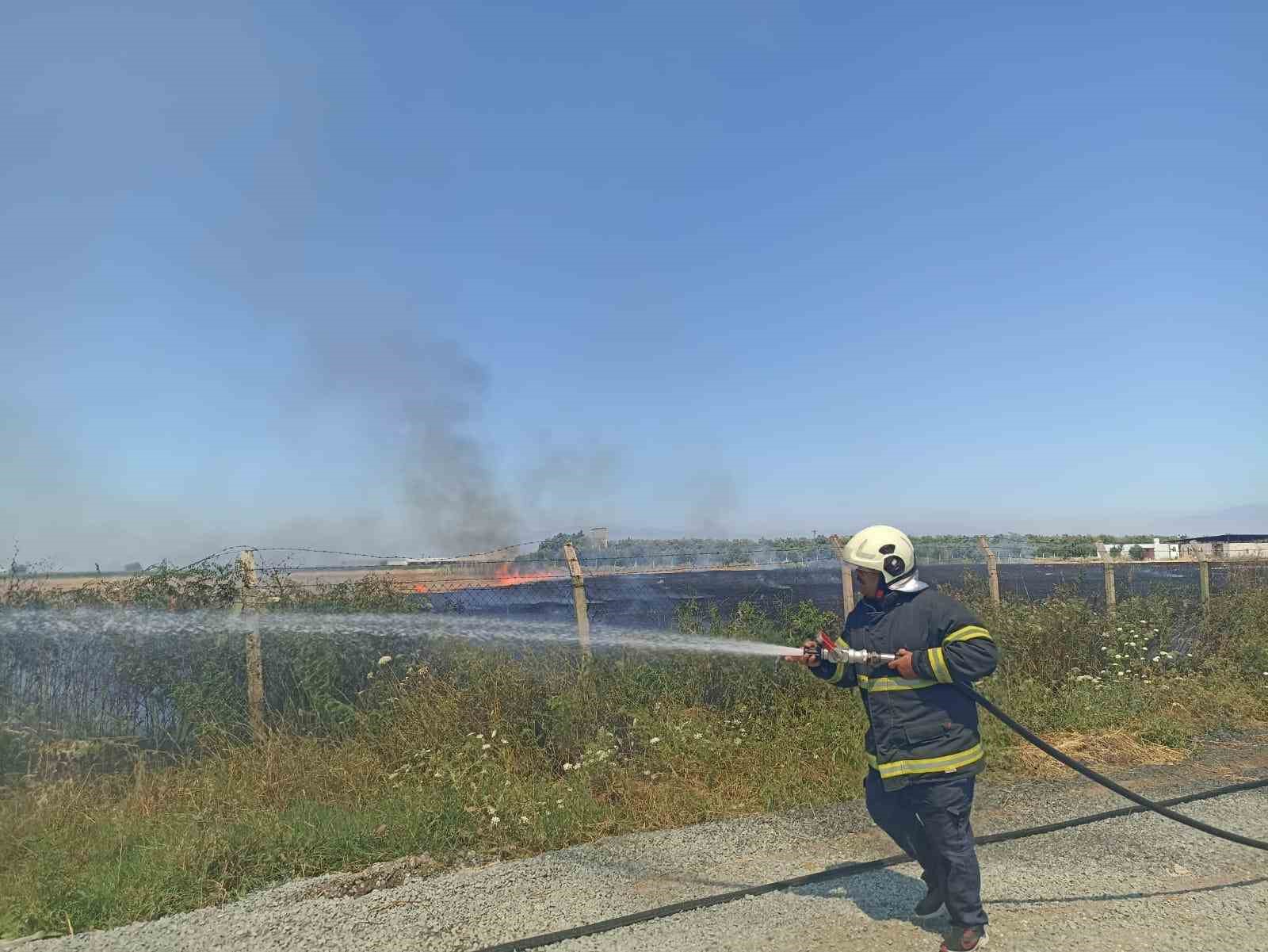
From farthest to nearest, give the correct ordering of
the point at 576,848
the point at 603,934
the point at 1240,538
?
the point at 1240,538 → the point at 576,848 → the point at 603,934

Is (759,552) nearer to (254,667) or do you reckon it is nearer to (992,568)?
(992,568)

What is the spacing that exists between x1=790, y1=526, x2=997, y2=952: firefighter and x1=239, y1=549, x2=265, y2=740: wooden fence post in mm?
4722

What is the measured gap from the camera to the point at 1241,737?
7.91 meters

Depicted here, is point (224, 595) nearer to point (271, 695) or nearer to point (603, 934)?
point (271, 695)

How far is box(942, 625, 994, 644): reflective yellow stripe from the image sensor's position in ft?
12.8

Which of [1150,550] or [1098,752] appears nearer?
[1098,752]

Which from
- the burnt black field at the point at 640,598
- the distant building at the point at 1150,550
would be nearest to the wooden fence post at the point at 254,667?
the burnt black field at the point at 640,598

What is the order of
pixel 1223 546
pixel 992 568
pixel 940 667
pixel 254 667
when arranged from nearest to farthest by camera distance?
pixel 940 667, pixel 254 667, pixel 992 568, pixel 1223 546

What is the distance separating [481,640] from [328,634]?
50.0 inches

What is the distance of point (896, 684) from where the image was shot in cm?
408

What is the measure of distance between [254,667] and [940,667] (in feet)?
17.8

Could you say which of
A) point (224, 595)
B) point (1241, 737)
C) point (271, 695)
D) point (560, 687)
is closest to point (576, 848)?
point (560, 687)

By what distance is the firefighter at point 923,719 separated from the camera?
3895mm

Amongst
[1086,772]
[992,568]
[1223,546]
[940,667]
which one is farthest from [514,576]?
[1223,546]
